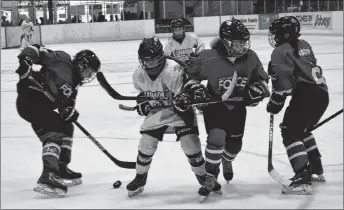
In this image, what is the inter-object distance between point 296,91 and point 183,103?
2.05ft

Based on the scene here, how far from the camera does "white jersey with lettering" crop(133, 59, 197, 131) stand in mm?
3002

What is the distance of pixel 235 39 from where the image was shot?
2951 millimetres

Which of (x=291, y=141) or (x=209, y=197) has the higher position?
(x=291, y=141)

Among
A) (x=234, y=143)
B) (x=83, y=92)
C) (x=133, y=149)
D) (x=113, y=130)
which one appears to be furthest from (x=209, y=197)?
(x=83, y=92)

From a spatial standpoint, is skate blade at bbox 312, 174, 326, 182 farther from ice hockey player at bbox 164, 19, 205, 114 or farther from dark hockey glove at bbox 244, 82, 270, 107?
ice hockey player at bbox 164, 19, 205, 114

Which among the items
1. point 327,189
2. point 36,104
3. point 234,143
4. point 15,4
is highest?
point 15,4

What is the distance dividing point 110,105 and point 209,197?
142 inches

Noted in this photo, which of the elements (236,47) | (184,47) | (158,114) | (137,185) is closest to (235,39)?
(236,47)

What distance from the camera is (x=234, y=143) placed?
10.3ft

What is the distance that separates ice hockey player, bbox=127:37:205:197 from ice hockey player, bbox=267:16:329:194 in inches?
17.4

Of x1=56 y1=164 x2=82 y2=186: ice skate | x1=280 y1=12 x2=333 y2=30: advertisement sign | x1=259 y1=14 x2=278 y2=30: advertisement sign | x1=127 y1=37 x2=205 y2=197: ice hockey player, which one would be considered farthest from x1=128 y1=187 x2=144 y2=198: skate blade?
x1=259 y1=14 x2=278 y2=30: advertisement sign

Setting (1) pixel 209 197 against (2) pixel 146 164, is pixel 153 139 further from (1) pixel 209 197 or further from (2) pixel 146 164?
(1) pixel 209 197

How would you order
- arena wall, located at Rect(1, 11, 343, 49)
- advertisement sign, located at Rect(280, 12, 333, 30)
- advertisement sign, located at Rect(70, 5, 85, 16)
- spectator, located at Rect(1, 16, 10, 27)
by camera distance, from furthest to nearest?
1. advertisement sign, located at Rect(70, 5, 85, 16)
2. spectator, located at Rect(1, 16, 10, 27)
3. arena wall, located at Rect(1, 11, 343, 49)
4. advertisement sign, located at Rect(280, 12, 333, 30)

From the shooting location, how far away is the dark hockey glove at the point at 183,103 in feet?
9.58
